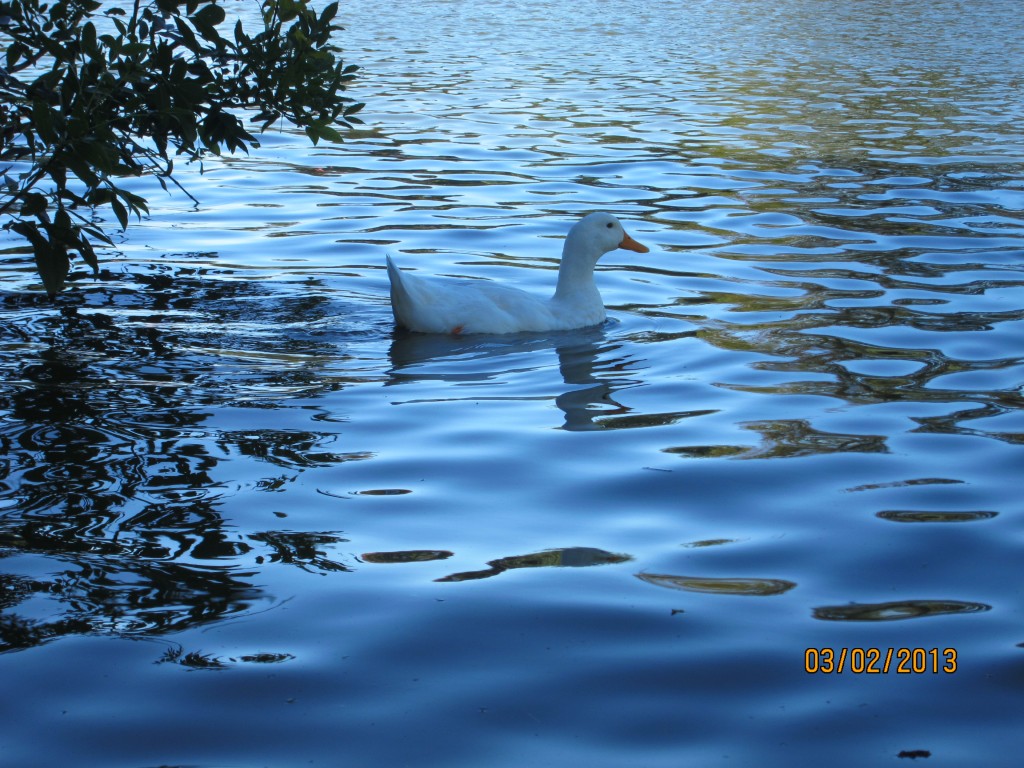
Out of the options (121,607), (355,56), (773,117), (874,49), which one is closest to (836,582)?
(121,607)

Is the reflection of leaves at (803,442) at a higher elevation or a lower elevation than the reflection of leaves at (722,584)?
higher

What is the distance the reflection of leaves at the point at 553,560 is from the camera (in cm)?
459

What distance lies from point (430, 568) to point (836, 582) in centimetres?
146

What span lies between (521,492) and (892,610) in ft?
5.58

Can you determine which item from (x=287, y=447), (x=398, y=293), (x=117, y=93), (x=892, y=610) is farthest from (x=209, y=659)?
(x=398, y=293)

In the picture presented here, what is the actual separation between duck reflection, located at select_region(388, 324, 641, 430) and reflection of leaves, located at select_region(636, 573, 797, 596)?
1.82 meters

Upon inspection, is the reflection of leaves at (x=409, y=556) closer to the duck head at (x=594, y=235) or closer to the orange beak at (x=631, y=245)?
the duck head at (x=594, y=235)

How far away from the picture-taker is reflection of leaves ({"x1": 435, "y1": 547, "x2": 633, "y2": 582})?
4590 millimetres

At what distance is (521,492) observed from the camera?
17.7 feet

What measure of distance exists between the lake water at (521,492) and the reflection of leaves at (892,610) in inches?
0.6

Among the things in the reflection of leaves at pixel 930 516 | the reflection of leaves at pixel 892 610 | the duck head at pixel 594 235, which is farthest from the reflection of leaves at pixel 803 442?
the duck head at pixel 594 235

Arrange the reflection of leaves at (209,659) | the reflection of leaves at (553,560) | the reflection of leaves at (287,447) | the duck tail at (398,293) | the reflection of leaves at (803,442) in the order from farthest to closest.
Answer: the duck tail at (398,293) < the reflection of leaves at (803,442) < the reflection of leaves at (287,447) < the reflection of leaves at (553,560) < the reflection of leaves at (209,659)

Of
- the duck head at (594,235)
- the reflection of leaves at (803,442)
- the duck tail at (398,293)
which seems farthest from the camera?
the duck head at (594,235)

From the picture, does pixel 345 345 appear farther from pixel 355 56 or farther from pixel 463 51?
pixel 463 51
